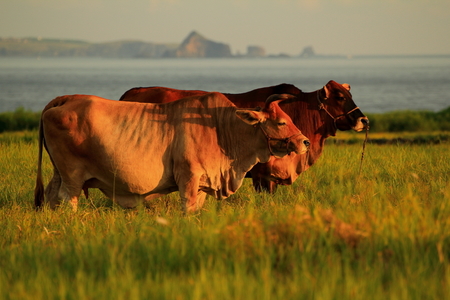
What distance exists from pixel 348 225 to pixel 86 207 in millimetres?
3764

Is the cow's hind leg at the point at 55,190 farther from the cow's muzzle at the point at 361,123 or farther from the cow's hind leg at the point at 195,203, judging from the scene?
the cow's muzzle at the point at 361,123

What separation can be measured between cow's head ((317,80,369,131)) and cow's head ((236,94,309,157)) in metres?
1.53

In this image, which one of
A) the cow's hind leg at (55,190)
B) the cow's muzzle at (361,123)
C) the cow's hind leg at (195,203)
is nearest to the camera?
the cow's hind leg at (195,203)

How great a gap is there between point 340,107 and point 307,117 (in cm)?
47

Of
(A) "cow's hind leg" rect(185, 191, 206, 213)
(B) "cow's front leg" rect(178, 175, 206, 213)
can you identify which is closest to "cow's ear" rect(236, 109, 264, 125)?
(B) "cow's front leg" rect(178, 175, 206, 213)

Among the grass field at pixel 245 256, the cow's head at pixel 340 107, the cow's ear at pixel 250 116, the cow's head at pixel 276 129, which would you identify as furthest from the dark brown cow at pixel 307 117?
the grass field at pixel 245 256

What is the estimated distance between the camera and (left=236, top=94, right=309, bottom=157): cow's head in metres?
6.76

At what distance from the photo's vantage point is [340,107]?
27.1ft

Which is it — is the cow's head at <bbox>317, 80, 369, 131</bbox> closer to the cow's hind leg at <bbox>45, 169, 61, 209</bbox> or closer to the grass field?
the grass field

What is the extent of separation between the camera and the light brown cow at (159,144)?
672 cm

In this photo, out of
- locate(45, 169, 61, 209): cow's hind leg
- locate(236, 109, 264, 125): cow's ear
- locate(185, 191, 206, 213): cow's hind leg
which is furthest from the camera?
locate(45, 169, 61, 209): cow's hind leg

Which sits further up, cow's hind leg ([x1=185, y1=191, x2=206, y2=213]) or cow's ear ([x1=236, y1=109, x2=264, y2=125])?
cow's ear ([x1=236, y1=109, x2=264, y2=125])

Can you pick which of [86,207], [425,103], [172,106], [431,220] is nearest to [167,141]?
[172,106]

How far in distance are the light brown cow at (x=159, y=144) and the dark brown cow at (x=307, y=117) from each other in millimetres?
1130
